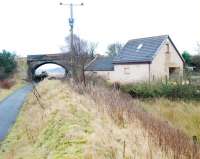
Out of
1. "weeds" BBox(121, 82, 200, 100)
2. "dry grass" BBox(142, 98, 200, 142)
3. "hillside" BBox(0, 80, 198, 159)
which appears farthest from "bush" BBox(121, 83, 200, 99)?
"hillside" BBox(0, 80, 198, 159)

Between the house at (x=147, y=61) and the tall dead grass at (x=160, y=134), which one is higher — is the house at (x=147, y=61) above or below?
above

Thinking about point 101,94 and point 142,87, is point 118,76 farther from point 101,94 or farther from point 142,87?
point 101,94

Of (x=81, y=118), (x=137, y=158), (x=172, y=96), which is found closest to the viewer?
(x=137, y=158)

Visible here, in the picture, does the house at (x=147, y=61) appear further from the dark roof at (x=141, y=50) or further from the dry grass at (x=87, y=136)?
the dry grass at (x=87, y=136)

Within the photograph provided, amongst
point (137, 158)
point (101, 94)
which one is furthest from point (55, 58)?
point (137, 158)

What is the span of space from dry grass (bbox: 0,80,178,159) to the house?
22096mm

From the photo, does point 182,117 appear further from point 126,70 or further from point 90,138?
point 126,70

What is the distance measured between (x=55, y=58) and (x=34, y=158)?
157ft

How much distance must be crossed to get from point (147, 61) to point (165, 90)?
11.9 metres

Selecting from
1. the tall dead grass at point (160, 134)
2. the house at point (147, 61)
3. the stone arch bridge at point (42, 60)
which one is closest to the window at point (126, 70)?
the house at point (147, 61)

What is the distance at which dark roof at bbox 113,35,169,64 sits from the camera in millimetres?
33719

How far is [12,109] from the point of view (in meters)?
17.5

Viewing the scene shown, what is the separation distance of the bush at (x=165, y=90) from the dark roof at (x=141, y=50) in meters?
11.2

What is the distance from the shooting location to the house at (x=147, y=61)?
33469mm
